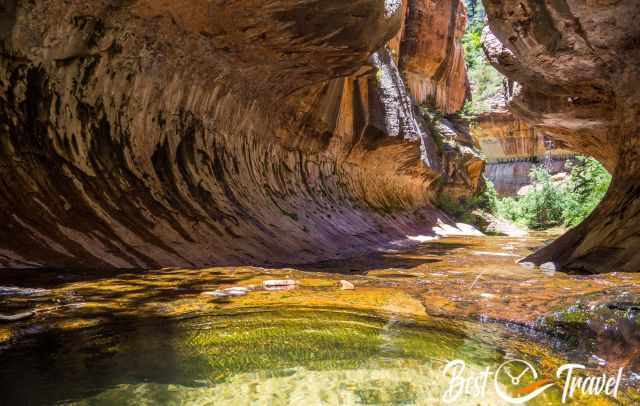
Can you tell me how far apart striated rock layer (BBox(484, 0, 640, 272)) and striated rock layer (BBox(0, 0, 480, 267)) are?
6.95 ft

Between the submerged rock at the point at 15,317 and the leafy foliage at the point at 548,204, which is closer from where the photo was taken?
the submerged rock at the point at 15,317

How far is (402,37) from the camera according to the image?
21453 mm

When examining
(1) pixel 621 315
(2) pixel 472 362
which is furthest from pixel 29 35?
(1) pixel 621 315

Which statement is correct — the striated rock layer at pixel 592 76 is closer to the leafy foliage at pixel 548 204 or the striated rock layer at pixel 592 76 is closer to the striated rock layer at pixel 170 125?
the striated rock layer at pixel 170 125

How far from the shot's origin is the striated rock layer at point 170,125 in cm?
416

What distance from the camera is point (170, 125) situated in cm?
A: 611

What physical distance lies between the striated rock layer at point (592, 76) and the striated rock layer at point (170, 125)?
6.95 ft

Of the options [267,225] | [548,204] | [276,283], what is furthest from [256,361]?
[548,204]

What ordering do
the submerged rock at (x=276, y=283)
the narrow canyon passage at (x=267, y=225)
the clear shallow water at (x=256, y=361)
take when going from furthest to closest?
the submerged rock at (x=276, y=283), the narrow canyon passage at (x=267, y=225), the clear shallow water at (x=256, y=361)

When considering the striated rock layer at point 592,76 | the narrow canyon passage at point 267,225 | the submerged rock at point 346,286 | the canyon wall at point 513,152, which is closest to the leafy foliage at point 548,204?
the canyon wall at point 513,152

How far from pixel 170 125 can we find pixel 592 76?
20.5 ft

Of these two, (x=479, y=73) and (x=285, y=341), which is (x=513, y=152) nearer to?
(x=479, y=73)

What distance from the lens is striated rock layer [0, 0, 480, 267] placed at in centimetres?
416

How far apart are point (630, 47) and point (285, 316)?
605cm
